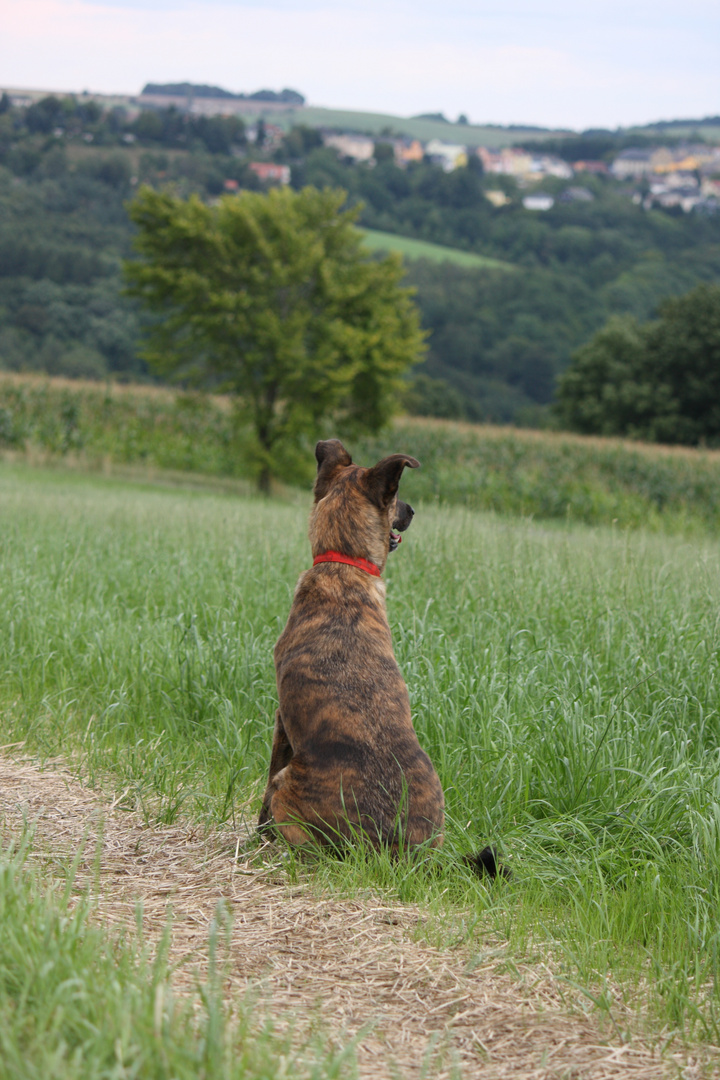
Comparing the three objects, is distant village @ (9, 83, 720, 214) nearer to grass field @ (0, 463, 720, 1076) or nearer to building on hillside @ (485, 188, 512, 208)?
building on hillside @ (485, 188, 512, 208)

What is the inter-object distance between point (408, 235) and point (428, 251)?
11.8 metres

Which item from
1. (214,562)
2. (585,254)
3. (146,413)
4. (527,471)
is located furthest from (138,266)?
(585,254)

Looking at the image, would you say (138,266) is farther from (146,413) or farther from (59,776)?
(59,776)

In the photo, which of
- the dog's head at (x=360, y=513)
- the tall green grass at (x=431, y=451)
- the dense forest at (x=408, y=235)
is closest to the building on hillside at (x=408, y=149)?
the dense forest at (x=408, y=235)

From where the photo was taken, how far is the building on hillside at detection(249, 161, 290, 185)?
285 ft

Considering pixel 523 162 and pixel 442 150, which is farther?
pixel 442 150

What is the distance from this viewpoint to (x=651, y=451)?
89.7 feet

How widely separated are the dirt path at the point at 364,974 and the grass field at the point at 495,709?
14 centimetres

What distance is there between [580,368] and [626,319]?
5.60m

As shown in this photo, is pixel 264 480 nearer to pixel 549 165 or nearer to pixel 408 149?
pixel 408 149

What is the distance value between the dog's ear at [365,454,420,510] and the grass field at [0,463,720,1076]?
3.64ft

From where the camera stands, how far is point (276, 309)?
2502cm

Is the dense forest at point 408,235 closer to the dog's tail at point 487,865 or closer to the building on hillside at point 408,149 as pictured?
the building on hillside at point 408,149

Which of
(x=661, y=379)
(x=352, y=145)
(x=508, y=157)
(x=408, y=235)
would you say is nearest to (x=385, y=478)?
(x=661, y=379)
